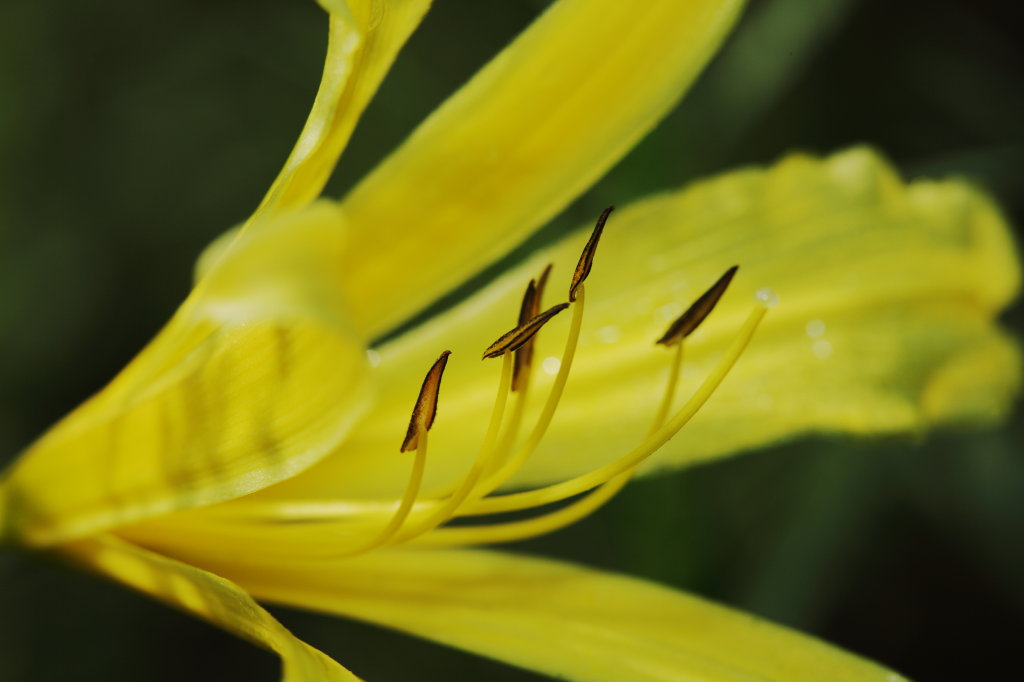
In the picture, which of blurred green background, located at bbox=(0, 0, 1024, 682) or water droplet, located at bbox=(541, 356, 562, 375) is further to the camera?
blurred green background, located at bbox=(0, 0, 1024, 682)

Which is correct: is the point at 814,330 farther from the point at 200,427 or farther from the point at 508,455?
the point at 200,427

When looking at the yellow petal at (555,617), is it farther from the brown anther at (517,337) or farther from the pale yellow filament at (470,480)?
the brown anther at (517,337)

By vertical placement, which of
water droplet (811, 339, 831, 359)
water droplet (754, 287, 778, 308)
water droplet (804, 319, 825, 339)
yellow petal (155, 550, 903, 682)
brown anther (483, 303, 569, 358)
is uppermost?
water droplet (754, 287, 778, 308)

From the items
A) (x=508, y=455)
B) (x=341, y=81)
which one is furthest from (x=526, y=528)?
(x=341, y=81)

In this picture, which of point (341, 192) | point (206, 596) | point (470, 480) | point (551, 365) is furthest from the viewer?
point (341, 192)

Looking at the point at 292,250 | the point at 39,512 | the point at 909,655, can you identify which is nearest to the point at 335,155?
the point at 292,250

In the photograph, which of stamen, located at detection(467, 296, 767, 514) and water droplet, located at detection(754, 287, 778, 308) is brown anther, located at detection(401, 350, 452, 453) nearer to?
stamen, located at detection(467, 296, 767, 514)

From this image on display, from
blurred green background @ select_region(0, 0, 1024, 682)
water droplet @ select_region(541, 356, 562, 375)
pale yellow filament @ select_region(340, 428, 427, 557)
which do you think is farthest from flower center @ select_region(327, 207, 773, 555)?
blurred green background @ select_region(0, 0, 1024, 682)

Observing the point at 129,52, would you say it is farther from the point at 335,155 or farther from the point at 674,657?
the point at 674,657
